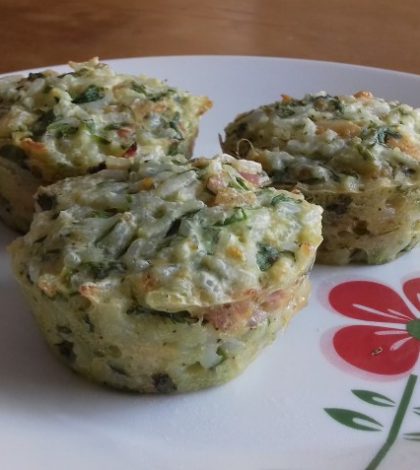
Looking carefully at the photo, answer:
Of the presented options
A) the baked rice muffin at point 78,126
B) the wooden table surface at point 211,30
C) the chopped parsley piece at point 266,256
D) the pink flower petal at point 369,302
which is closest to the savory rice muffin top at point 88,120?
the baked rice muffin at point 78,126

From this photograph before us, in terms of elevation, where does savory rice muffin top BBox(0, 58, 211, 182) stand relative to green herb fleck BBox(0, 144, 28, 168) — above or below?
above

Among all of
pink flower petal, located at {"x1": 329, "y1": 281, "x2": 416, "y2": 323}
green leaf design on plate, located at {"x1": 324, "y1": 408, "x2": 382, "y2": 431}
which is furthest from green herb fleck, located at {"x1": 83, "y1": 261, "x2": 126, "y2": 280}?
pink flower petal, located at {"x1": 329, "y1": 281, "x2": 416, "y2": 323}

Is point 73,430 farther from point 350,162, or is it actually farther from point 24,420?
point 350,162

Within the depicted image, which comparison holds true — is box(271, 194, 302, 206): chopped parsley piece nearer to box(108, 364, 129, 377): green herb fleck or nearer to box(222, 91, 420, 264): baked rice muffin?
box(222, 91, 420, 264): baked rice muffin

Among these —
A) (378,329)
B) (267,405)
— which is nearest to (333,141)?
(378,329)

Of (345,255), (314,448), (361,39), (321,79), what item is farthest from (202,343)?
(361,39)

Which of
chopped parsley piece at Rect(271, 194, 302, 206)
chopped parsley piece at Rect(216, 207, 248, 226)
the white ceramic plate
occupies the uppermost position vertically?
chopped parsley piece at Rect(216, 207, 248, 226)

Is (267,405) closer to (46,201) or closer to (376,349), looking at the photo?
(376,349)
